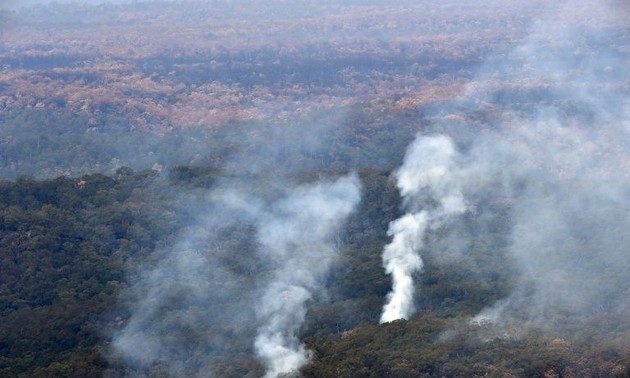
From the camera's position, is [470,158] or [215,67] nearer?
[470,158]

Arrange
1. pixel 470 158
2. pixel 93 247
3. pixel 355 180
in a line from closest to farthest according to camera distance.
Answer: pixel 93 247, pixel 355 180, pixel 470 158

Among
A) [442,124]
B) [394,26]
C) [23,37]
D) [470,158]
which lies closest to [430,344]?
[470,158]

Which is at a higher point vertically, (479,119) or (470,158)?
(479,119)

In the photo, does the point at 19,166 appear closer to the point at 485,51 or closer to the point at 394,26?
the point at 485,51

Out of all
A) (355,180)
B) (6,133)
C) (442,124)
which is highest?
(6,133)

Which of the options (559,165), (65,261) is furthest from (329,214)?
(559,165)

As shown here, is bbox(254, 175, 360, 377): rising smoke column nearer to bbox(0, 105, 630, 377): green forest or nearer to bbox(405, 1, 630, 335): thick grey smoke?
bbox(0, 105, 630, 377): green forest

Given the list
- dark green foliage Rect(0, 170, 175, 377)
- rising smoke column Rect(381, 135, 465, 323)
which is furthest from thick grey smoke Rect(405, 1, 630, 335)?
dark green foliage Rect(0, 170, 175, 377)
